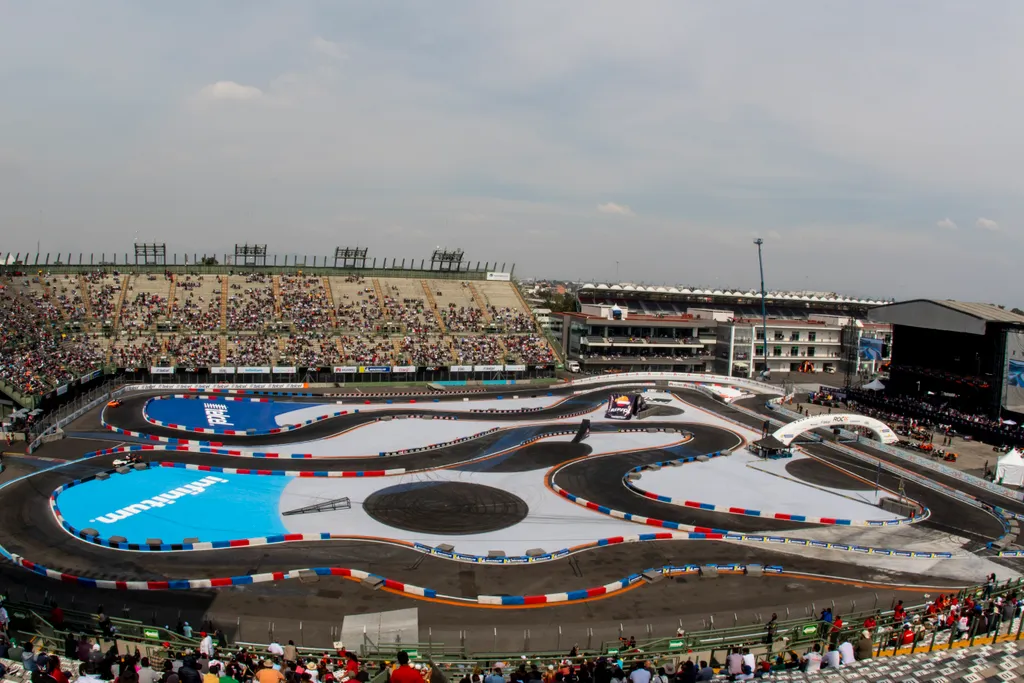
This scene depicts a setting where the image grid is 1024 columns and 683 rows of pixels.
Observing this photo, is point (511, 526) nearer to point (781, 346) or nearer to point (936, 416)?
point (936, 416)

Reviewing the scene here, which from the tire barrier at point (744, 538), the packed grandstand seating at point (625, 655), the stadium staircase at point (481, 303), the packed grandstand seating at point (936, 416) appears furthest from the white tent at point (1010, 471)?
the stadium staircase at point (481, 303)

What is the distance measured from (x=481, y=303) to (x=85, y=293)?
1990 inches

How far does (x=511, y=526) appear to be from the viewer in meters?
34.0

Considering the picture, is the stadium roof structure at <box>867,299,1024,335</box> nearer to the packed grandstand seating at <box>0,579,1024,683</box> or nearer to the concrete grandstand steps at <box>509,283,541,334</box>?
the concrete grandstand steps at <box>509,283,541,334</box>

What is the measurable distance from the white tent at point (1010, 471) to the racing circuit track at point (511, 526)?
2.87 m

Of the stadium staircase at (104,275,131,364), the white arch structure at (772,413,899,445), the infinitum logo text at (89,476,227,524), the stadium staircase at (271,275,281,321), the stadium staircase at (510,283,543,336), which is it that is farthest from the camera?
the stadium staircase at (510,283,543,336)

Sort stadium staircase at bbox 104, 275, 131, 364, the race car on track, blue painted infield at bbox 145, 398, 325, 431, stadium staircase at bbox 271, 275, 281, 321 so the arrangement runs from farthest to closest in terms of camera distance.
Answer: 1. stadium staircase at bbox 271, 275, 281, 321
2. stadium staircase at bbox 104, 275, 131, 364
3. blue painted infield at bbox 145, 398, 325, 431
4. the race car on track

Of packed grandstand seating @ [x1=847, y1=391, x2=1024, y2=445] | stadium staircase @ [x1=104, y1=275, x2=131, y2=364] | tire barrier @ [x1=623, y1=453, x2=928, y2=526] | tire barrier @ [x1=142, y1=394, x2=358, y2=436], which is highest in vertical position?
stadium staircase @ [x1=104, y1=275, x2=131, y2=364]

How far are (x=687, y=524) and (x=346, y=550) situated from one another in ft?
58.3

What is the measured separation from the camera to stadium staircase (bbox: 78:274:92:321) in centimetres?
7542

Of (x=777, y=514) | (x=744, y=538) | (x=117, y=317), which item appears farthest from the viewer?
(x=117, y=317)

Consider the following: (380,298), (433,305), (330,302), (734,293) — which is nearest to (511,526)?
(330,302)

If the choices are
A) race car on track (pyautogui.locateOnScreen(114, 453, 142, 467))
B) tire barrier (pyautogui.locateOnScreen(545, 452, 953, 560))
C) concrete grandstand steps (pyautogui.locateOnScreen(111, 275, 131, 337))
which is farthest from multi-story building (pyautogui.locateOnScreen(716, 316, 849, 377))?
concrete grandstand steps (pyautogui.locateOnScreen(111, 275, 131, 337))

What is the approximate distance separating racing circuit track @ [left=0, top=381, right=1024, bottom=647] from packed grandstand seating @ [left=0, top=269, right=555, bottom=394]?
1721 centimetres
